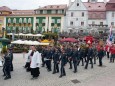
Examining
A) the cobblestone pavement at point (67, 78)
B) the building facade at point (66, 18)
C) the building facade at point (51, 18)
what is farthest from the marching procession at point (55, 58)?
the building facade at point (51, 18)

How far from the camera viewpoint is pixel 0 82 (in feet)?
51.0

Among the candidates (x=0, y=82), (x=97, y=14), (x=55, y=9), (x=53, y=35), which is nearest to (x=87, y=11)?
(x=97, y=14)

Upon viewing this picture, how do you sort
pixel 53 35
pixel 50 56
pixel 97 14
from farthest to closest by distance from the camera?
pixel 97 14 → pixel 53 35 → pixel 50 56

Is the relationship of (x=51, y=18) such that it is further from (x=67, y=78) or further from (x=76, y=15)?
(x=67, y=78)

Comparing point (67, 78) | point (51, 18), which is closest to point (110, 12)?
point (51, 18)

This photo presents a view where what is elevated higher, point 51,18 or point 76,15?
point 76,15

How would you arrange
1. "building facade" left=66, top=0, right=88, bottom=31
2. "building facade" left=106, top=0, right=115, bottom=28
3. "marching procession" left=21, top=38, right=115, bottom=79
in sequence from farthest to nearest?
"building facade" left=66, top=0, right=88, bottom=31 < "building facade" left=106, top=0, right=115, bottom=28 < "marching procession" left=21, top=38, right=115, bottom=79

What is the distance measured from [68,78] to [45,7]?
2224 inches

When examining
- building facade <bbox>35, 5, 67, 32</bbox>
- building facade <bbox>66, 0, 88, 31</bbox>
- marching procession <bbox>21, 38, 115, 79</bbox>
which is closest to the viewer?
marching procession <bbox>21, 38, 115, 79</bbox>

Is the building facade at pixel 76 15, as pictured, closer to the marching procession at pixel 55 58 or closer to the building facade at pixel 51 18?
the building facade at pixel 51 18

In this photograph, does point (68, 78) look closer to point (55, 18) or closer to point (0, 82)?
point (0, 82)

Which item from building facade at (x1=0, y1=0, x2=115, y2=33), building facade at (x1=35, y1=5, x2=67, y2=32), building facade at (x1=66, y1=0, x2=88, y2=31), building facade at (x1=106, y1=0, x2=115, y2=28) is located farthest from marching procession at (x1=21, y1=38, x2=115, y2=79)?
building facade at (x1=35, y1=5, x2=67, y2=32)

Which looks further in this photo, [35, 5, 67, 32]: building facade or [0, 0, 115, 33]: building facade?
[35, 5, 67, 32]: building facade

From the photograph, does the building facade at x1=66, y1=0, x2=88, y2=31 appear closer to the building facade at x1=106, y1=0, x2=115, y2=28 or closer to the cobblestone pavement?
the building facade at x1=106, y1=0, x2=115, y2=28
